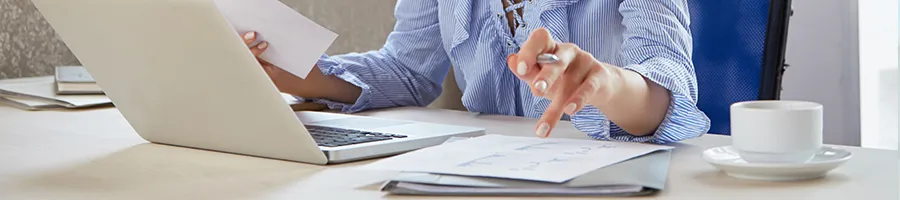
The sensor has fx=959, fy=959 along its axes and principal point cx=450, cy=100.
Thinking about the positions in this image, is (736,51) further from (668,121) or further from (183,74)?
(183,74)

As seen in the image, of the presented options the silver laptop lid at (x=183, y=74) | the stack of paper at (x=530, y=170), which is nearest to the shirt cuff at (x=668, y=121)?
the stack of paper at (x=530, y=170)

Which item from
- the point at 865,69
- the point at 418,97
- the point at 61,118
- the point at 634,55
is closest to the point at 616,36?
the point at 634,55

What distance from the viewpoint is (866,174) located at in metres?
0.76

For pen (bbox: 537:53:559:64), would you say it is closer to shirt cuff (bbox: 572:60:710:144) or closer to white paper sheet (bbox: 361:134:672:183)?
white paper sheet (bbox: 361:134:672:183)

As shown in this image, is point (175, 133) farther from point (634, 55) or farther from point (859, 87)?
point (859, 87)

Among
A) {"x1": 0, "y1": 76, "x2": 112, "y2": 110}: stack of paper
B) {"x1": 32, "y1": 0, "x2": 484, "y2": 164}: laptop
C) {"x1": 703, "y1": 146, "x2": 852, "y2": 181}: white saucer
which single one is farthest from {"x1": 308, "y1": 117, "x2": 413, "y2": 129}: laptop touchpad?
{"x1": 0, "y1": 76, "x2": 112, "y2": 110}: stack of paper

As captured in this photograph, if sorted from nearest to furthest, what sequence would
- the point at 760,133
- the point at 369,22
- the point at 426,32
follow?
1. the point at 760,133
2. the point at 426,32
3. the point at 369,22

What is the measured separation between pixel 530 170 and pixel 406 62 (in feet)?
2.90

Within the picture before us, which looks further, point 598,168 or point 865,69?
point 865,69

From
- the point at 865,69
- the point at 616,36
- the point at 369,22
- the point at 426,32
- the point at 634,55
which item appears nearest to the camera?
the point at 634,55

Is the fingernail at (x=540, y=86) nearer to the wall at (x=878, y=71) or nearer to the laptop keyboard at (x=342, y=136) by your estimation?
the laptop keyboard at (x=342, y=136)

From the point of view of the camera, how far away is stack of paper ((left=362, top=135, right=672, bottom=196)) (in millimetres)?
698

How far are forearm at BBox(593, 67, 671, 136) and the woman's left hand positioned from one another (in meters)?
0.03

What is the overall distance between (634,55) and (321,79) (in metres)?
0.56
